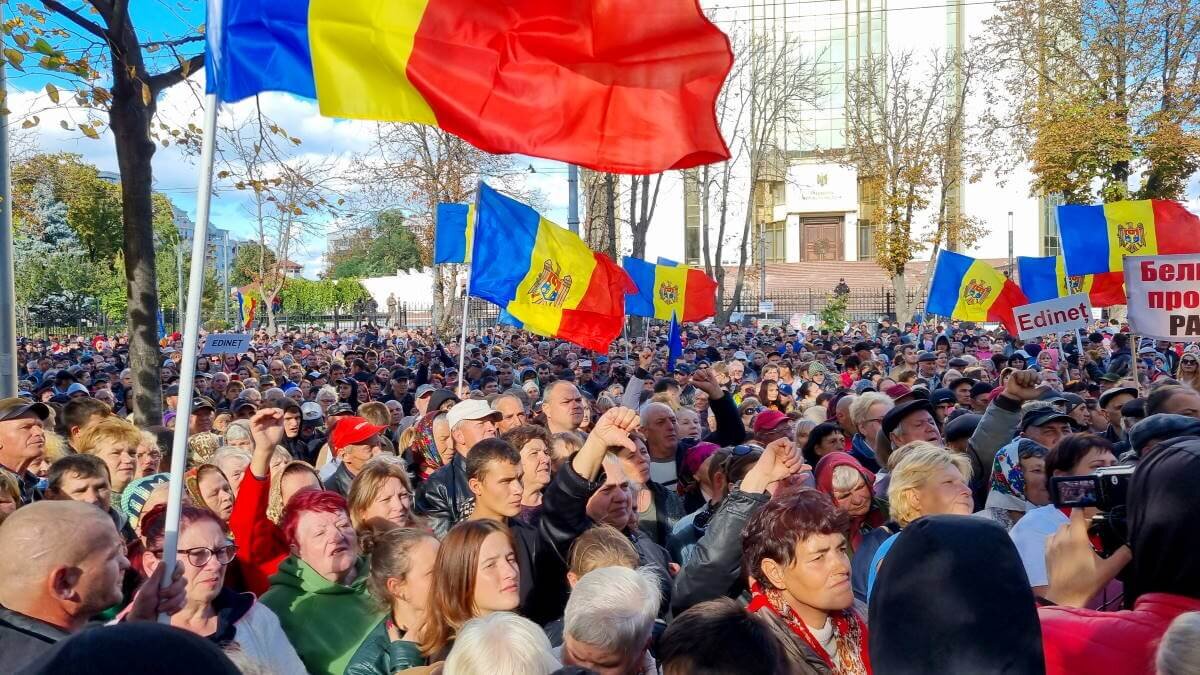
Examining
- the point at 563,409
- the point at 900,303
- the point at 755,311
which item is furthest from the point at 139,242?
the point at 755,311

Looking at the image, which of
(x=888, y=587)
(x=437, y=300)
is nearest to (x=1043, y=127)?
(x=437, y=300)

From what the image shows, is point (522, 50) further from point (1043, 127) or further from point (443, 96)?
point (1043, 127)

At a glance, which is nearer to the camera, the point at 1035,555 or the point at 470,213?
the point at 1035,555

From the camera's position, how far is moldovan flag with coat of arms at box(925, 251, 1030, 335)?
60.3ft

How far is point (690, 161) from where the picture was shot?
4.44 meters

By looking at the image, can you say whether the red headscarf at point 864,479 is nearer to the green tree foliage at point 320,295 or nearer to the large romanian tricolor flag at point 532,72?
the large romanian tricolor flag at point 532,72

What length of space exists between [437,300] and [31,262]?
24.6 m

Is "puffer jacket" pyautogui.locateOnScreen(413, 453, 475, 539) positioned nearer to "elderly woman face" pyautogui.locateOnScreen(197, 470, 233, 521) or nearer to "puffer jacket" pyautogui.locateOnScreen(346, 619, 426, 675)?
"elderly woman face" pyautogui.locateOnScreen(197, 470, 233, 521)

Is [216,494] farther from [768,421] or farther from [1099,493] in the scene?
[1099,493]

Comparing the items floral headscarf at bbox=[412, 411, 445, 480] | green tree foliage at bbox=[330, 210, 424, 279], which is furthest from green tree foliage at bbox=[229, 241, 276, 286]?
floral headscarf at bbox=[412, 411, 445, 480]

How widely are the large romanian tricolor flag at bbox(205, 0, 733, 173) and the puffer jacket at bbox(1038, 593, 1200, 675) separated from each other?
235 cm

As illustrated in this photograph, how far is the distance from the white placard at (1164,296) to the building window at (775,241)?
5470cm

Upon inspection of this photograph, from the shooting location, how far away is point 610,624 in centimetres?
338

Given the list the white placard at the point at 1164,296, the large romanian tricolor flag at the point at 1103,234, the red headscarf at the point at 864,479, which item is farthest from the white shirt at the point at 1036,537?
the large romanian tricolor flag at the point at 1103,234
